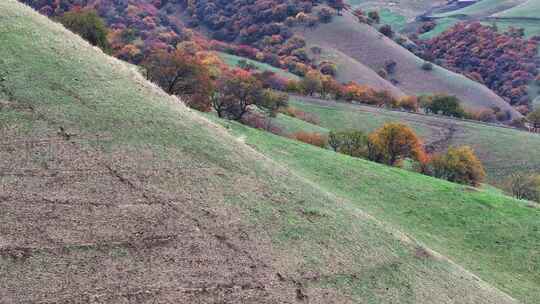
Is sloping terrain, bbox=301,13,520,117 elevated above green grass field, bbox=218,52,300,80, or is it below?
above

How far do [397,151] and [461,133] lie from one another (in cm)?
3814

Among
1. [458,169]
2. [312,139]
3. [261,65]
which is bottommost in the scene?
[312,139]

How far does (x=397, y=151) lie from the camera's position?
65.3 m

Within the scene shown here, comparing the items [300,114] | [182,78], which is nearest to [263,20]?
[300,114]

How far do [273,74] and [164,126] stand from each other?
10086 centimetres

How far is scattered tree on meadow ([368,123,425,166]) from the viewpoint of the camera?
64750 mm

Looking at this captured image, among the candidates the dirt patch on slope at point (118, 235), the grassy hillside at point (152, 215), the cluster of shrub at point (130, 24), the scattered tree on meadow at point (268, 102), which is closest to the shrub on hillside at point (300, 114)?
the scattered tree on meadow at point (268, 102)

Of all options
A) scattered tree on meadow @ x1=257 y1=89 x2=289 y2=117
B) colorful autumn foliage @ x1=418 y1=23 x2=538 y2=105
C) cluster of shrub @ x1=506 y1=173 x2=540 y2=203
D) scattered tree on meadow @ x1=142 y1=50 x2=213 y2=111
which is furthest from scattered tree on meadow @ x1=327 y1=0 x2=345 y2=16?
scattered tree on meadow @ x1=142 y1=50 x2=213 y2=111

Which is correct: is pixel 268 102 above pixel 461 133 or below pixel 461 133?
above

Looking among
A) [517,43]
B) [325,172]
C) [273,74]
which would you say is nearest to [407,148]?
[325,172]

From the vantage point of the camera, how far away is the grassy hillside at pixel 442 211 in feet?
110

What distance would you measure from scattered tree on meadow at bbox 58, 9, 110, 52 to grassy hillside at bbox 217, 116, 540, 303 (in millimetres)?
21668

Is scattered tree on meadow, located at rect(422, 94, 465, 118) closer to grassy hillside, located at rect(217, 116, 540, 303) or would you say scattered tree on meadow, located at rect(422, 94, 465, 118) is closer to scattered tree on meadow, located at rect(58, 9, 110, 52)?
grassy hillside, located at rect(217, 116, 540, 303)

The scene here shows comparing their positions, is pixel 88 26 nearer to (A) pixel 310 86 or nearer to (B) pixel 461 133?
(A) pixel 310 86
